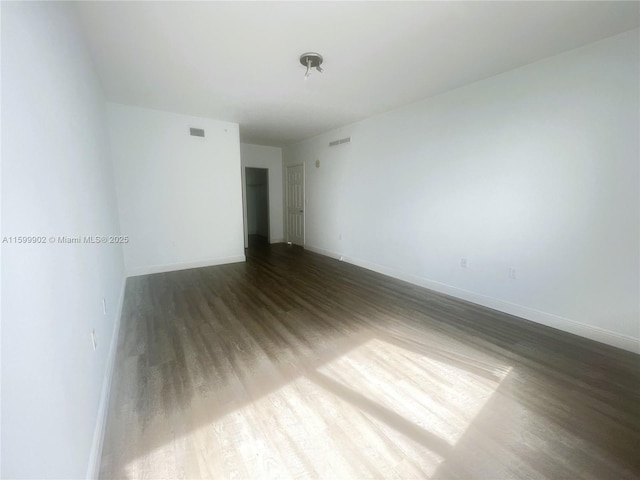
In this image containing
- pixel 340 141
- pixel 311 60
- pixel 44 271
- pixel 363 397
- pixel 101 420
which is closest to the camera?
pixel 44 271

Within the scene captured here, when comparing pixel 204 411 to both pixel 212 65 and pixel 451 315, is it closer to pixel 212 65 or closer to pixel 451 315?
pixel 451 315

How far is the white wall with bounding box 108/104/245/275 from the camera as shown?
3951mm

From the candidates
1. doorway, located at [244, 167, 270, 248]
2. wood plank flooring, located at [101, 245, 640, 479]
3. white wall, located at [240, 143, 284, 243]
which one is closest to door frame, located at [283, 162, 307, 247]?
white wall, located at [240, 143, 284, 243]

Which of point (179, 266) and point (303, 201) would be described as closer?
point (179, 266)

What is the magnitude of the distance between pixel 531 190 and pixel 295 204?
4905 millimetres

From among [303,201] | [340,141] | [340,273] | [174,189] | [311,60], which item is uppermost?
[311,60]

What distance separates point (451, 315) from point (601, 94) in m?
2.45

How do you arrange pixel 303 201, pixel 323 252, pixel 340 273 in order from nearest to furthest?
pixel 340 273 → pixel 323 252 → pixel 303 201

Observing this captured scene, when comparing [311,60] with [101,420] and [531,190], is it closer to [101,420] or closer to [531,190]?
[531,190]

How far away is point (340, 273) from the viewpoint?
178 inches

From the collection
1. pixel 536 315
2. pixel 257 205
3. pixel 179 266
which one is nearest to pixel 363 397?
pixel 536 315

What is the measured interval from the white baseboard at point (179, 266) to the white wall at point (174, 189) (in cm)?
1

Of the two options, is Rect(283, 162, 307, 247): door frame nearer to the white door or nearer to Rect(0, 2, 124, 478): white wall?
the white door

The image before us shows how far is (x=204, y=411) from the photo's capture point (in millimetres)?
1626
